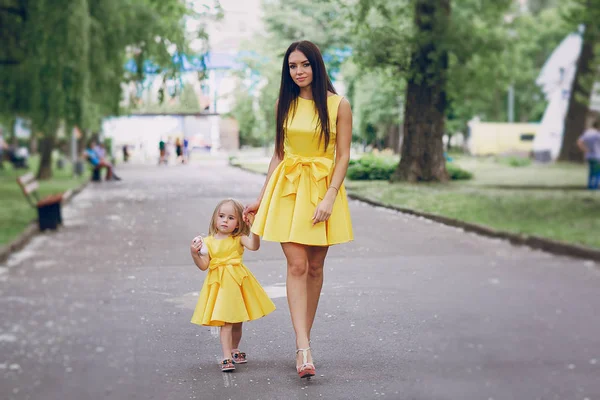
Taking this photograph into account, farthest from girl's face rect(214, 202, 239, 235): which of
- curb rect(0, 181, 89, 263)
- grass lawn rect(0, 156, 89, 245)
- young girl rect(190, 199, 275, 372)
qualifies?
grass lawn rect(0, 156, 89, 245)

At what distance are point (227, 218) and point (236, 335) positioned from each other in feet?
2.41

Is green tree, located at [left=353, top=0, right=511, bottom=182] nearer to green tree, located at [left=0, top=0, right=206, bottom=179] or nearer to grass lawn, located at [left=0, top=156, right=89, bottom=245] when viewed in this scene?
green tree, located at [left=0, top=0, right=206, bottom=179]

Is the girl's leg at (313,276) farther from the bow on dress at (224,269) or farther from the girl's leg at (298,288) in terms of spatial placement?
the bow on dress at (224,269)

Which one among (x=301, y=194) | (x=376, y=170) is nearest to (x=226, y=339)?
(x=301, y=194)

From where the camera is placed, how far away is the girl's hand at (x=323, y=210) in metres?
4.46

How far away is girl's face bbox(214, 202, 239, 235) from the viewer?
4695 millimetres

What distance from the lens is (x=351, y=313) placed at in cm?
621

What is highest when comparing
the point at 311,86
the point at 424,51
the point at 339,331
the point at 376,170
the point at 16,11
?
the point at 16,11

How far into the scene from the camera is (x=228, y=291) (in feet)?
16.0

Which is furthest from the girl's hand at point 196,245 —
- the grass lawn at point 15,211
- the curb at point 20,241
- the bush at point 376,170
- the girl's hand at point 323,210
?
the bush at point 376,170

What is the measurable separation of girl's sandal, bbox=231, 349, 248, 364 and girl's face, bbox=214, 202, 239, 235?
0.75 metres

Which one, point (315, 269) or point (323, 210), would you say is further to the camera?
point (315, 269)

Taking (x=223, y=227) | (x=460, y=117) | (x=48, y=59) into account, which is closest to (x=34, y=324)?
(x=223, y=227)

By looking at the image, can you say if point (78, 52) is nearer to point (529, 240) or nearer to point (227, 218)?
point (529, 240)
